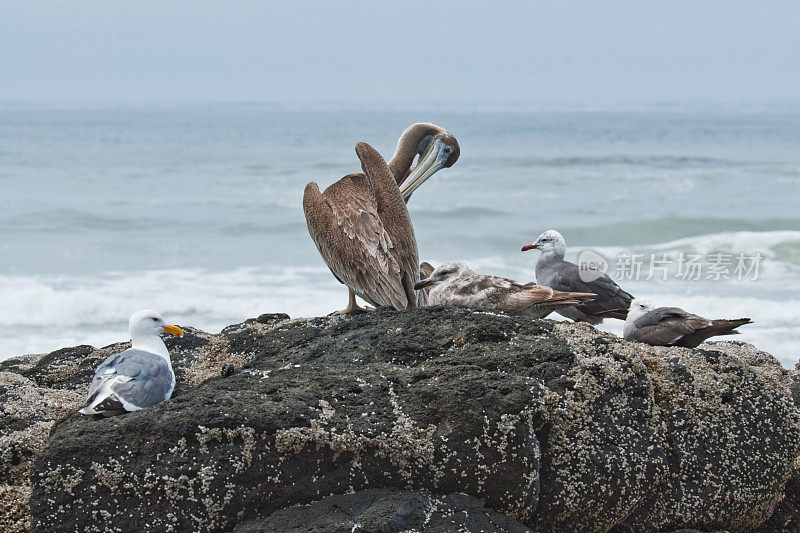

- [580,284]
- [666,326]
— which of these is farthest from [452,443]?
[580,284]

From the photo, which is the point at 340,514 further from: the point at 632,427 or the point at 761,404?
the point at 761,404

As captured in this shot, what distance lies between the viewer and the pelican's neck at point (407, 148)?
7.00 meters

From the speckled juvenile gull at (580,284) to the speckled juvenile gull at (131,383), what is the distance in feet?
10.4

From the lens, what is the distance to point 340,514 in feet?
9.37

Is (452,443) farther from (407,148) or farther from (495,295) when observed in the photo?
(407,148)

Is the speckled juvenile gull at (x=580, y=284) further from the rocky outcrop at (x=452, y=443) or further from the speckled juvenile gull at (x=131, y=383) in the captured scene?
the speckled juvenile gull at (x=131, y=383)

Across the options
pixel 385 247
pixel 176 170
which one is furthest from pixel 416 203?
pixel 385 247

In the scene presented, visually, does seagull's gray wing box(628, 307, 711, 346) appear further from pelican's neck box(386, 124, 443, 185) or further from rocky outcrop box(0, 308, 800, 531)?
pelican's neck box(386, 124, 443, 185)

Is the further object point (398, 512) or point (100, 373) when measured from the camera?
point (100, 373)

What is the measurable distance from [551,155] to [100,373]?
3478 cm

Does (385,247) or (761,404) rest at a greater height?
(385,247)

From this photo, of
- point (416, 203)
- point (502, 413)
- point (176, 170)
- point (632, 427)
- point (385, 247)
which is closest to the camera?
point (502, 413)

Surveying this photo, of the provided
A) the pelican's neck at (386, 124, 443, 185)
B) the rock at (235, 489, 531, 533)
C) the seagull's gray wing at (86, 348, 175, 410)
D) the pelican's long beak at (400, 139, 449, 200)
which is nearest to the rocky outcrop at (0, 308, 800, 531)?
the rock at (235, 489, 531, 533)

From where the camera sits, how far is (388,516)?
2.81m
